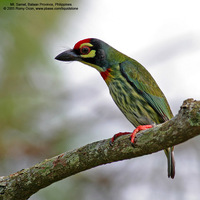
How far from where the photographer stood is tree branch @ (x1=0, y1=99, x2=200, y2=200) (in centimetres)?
285

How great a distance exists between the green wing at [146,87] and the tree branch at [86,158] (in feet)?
3.72

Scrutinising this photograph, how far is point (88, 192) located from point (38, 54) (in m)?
2.17

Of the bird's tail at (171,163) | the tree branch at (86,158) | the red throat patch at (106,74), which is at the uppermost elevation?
the red throat patch at (106,74)

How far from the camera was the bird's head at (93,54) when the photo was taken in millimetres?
4709

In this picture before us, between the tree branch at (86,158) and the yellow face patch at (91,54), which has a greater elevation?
the yellow face patch at (91,54)

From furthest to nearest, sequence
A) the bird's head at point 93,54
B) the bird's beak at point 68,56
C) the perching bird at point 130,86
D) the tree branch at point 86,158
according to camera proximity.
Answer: the bird's beak at point 68,56 → the bird's head at point 93,54 → the perching bird at point 130,86 → the tree branch at point 86,158

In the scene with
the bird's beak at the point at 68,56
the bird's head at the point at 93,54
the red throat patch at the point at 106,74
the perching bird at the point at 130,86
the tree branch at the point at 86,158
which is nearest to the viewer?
the tree branch at the point at 86,158

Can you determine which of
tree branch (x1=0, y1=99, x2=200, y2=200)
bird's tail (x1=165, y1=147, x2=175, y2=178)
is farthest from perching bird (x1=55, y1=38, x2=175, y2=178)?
tree branch (x1=0, y1=99, x2=200, y2=200)

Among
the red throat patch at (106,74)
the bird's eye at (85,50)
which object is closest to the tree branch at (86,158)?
the red throat patch at (106,74)

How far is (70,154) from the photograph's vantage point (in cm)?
337

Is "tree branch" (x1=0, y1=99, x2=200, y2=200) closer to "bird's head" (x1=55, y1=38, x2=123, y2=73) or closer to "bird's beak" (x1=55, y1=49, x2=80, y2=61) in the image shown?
"bird's head" (x1=55, y1=38, x2=123, y2=73)

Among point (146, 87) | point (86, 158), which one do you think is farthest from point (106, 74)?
point (86, 158)

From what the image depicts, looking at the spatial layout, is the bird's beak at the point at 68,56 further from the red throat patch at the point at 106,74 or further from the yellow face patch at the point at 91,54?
the red throat patch at the point at 106,74

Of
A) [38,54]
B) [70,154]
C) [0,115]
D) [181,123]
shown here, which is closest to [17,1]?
[38,54]
